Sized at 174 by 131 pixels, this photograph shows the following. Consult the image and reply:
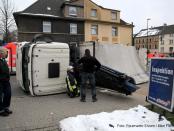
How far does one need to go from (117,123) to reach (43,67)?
393 centimetres

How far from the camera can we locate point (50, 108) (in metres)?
5.74

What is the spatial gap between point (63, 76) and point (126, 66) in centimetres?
384

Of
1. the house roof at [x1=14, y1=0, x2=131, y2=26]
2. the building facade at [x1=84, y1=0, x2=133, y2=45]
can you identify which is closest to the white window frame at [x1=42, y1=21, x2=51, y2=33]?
the house roof at [x1=14, y1=0, x2=131, y2=26]

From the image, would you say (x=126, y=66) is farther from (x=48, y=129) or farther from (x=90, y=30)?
(x=90, y=30)

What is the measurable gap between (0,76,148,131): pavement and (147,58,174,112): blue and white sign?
4.01 ft

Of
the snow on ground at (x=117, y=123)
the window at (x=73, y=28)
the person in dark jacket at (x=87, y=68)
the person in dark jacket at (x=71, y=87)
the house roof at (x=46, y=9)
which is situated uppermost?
the house roof at (x=46, y=9)

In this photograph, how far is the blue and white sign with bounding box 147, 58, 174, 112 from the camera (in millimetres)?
4480

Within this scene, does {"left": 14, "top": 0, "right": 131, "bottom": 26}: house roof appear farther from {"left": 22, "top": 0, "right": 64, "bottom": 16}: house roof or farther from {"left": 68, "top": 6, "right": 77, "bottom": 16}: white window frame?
{"left": 68, "top": 6, "right": 77, "bottom": 16}: white window frame

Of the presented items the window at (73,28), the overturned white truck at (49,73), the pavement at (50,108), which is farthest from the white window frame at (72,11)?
the pavement at (50,108)

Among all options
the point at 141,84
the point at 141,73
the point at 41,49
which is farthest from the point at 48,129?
the point at 141,73

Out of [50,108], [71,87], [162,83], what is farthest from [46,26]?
[162,83]

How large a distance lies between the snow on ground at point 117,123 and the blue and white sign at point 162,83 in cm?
41

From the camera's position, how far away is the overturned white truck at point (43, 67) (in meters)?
7.00

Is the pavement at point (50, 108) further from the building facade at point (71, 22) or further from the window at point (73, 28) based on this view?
the window at point (73, 28)
